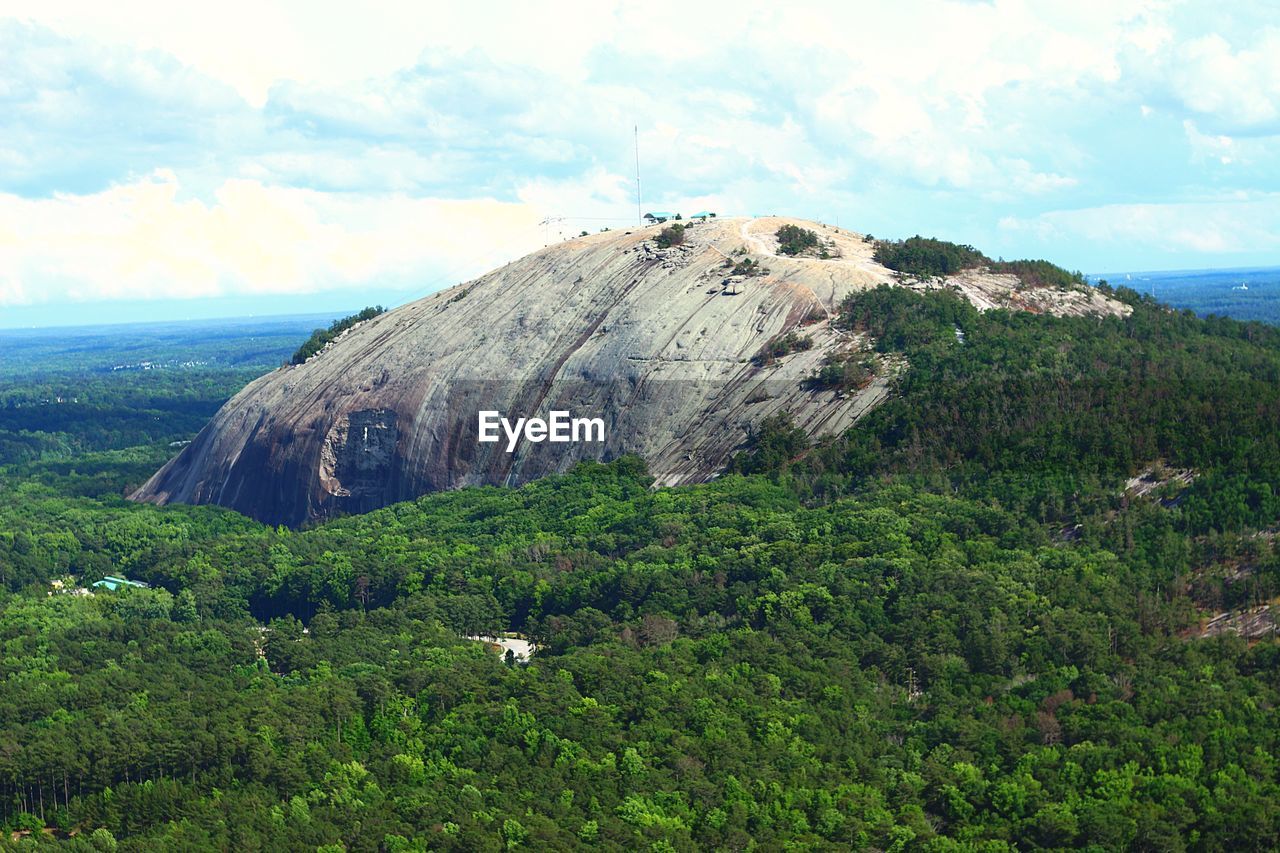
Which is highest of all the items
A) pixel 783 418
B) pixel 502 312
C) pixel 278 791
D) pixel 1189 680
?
pixel 502 312

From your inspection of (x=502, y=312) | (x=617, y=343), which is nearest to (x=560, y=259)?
(x=502, y=312)

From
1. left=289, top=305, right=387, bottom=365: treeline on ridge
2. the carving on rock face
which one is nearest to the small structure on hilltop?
the carving on rock face

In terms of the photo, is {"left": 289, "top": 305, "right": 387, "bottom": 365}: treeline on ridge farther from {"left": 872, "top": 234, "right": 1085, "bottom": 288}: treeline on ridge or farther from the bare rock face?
{"left": 872, "top": 234, "right": 1085, "bottom": 288}: treeline on ridge

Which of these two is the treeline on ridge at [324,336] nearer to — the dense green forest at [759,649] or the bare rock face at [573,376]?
the bare rock face at [573,376]

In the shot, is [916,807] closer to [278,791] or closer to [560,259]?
[278,791]

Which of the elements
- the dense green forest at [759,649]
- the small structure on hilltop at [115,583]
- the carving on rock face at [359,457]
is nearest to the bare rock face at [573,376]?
the carving on rock face at [359,457]

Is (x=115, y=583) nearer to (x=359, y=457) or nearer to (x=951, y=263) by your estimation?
(x=359, y=457)
